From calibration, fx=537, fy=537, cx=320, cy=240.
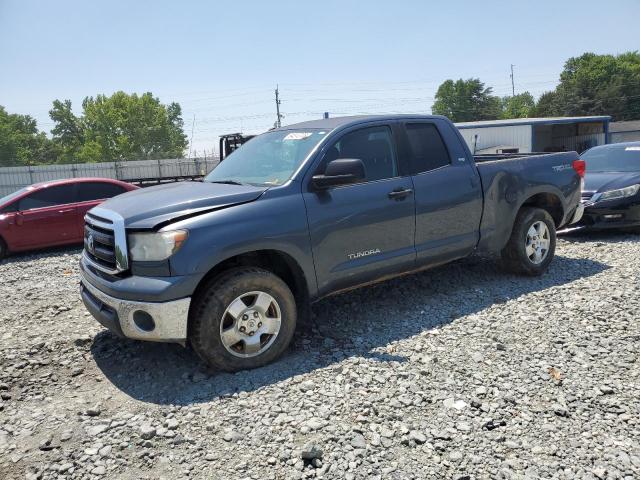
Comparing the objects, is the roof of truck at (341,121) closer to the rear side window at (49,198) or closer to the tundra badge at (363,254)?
the tundra badge at (363,254)

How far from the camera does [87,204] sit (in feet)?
33.4

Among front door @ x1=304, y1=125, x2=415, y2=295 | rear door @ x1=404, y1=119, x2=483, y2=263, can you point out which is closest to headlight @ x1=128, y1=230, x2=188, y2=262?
front door @ x1=304, y1=125, x2=415, y2=295

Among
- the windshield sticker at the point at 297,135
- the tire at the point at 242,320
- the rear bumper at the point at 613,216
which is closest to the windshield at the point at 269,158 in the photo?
the windshield sticker at the point at 297,135

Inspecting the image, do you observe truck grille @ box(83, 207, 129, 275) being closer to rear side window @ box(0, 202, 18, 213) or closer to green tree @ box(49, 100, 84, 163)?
rear side window @ box(0, 202, 18, 213)

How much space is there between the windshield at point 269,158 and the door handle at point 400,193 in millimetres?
795

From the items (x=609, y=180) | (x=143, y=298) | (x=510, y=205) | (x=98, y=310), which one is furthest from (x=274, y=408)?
(x=609, y=180)

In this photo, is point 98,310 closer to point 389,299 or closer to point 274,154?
point 274,154

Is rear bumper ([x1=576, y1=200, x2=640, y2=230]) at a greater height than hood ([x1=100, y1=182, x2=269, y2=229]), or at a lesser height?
lesser

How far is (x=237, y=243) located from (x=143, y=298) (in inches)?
29.5

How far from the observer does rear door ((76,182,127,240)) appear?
32.9 ft

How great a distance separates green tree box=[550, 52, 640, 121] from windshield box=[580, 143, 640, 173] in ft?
262

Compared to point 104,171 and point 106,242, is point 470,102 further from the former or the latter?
point 106,242

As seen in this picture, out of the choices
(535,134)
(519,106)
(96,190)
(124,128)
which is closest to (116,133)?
(124,128)

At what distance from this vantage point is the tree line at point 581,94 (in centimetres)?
8062
